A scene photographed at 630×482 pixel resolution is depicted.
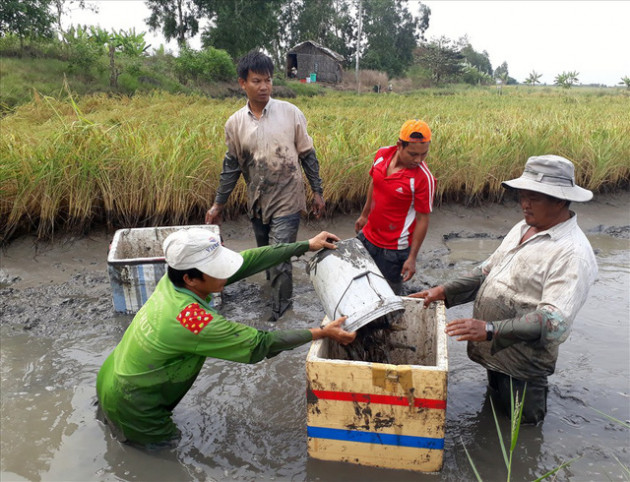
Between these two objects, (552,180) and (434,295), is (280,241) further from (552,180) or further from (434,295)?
(552,180)

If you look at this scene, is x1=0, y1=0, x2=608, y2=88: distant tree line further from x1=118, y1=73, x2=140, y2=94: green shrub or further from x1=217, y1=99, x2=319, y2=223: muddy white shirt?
x1=217, y1=99, x2=319, y2=223: muddy white shirt

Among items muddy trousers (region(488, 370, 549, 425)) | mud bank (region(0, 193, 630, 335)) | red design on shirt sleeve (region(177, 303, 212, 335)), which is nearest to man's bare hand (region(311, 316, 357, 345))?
red design on shirt sleeve (region(177, 303, 212, 335))

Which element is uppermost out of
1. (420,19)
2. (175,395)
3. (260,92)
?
(420,19)

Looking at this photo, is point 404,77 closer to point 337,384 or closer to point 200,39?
point 200,39

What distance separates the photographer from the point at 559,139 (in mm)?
6902

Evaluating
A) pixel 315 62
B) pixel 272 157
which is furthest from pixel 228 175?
pixel 315 62

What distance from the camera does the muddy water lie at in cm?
231

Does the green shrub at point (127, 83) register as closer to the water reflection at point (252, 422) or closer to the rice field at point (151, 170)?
the rice field at point (151, 170)

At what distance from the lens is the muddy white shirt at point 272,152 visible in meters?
3.58

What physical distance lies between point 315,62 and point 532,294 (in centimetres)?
3683

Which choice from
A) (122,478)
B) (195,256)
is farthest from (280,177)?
(122,478)

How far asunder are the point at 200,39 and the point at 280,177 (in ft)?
104

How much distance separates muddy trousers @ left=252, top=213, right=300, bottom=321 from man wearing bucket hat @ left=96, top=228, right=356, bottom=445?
1.40 metres

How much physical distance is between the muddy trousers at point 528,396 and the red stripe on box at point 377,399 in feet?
2.17
